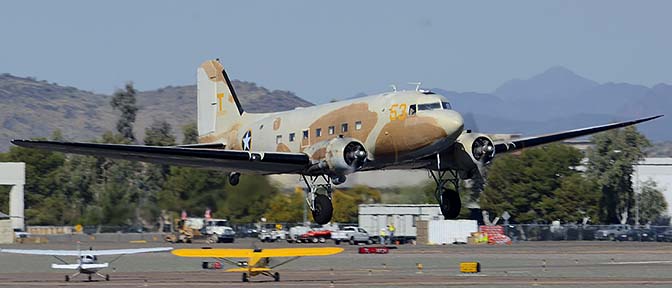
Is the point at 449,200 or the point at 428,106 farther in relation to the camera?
the point at 449,200

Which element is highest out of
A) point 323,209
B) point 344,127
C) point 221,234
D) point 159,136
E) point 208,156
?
point 159,136

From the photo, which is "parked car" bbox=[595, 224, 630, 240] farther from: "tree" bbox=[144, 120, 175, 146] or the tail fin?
"tree" bbox=[144, 120, 175, 146]

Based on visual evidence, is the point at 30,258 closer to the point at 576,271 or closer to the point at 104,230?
the point at 104,230

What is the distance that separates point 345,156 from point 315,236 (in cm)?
4472

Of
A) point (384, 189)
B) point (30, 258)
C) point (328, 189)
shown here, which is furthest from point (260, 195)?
point (30, 258)

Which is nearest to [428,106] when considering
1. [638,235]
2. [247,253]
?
[247,253]

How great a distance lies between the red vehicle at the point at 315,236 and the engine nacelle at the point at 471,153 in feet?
144

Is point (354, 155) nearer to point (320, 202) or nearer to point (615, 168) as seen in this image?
point (320, 202)

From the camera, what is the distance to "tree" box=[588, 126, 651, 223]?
12338cm

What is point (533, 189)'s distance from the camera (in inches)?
4727

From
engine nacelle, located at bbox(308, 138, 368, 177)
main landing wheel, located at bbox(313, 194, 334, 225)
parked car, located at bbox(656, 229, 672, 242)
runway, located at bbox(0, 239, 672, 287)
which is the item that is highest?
engine nacelle, located at bbox(308, 138, 368, 177)

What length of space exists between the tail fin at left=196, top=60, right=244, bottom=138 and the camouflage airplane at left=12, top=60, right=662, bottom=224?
6410 millimetres

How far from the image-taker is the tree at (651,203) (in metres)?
137

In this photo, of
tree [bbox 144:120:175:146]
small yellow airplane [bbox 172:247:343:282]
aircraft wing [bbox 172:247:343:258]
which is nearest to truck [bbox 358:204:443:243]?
aircraft wing [bbox 172:247:343:258]
